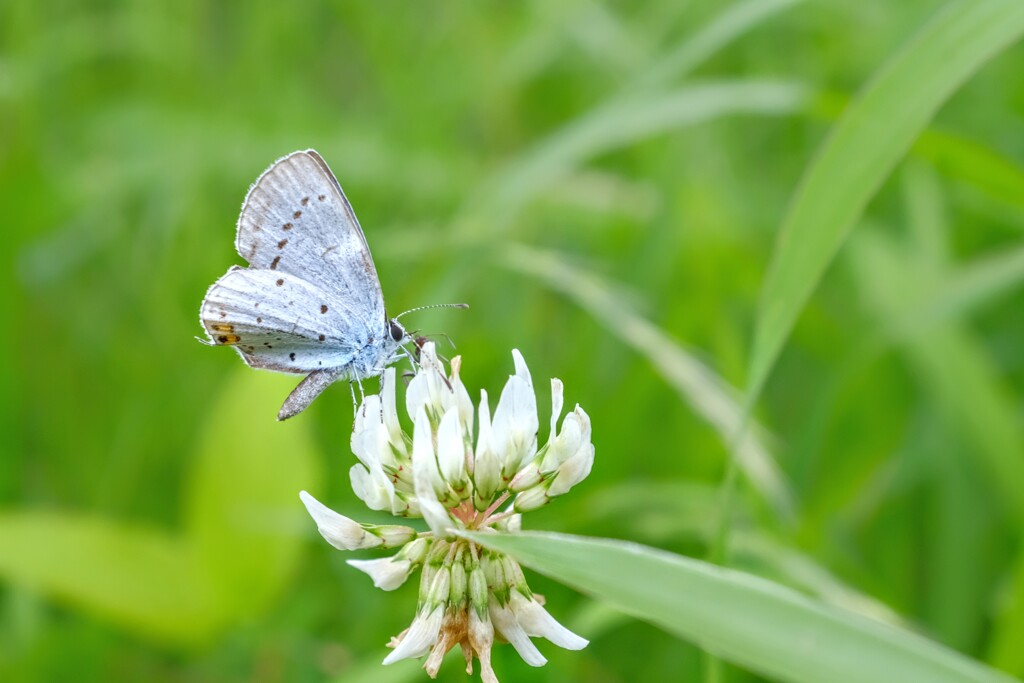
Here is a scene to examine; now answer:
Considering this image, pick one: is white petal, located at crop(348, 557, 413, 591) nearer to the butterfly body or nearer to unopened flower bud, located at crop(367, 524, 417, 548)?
unopened flower bud, located at crop(367, 524, 417, 548)

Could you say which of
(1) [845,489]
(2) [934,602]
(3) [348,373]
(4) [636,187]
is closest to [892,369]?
(1) [845,489]

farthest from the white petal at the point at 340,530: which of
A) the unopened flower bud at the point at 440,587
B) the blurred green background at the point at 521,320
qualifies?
the blurred green background at the point at 521,320

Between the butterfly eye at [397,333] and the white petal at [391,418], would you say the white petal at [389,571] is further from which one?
the butterfly eye at [397,333]

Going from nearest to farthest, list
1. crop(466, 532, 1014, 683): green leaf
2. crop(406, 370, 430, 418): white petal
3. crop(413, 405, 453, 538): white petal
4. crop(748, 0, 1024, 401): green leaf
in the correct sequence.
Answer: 1. crop(466, 532, 1014, 683): green leaf
2. crop(413, 405, 453, 538): white petal
3. crop(406, 370, 430, 418): white petal
4. crop(748, 0, 1024, 401): green leaf

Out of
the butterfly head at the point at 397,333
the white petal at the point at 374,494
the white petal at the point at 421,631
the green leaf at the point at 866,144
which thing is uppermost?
the green leaf at the point at 866,144

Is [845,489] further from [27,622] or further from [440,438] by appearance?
[27,622]

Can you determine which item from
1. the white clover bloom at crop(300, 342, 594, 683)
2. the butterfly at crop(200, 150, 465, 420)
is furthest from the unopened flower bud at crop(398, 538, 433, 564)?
the butterfly at crop(200, 150, 465, 420)

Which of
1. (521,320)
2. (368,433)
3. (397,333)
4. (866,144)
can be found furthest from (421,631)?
(521,320)
